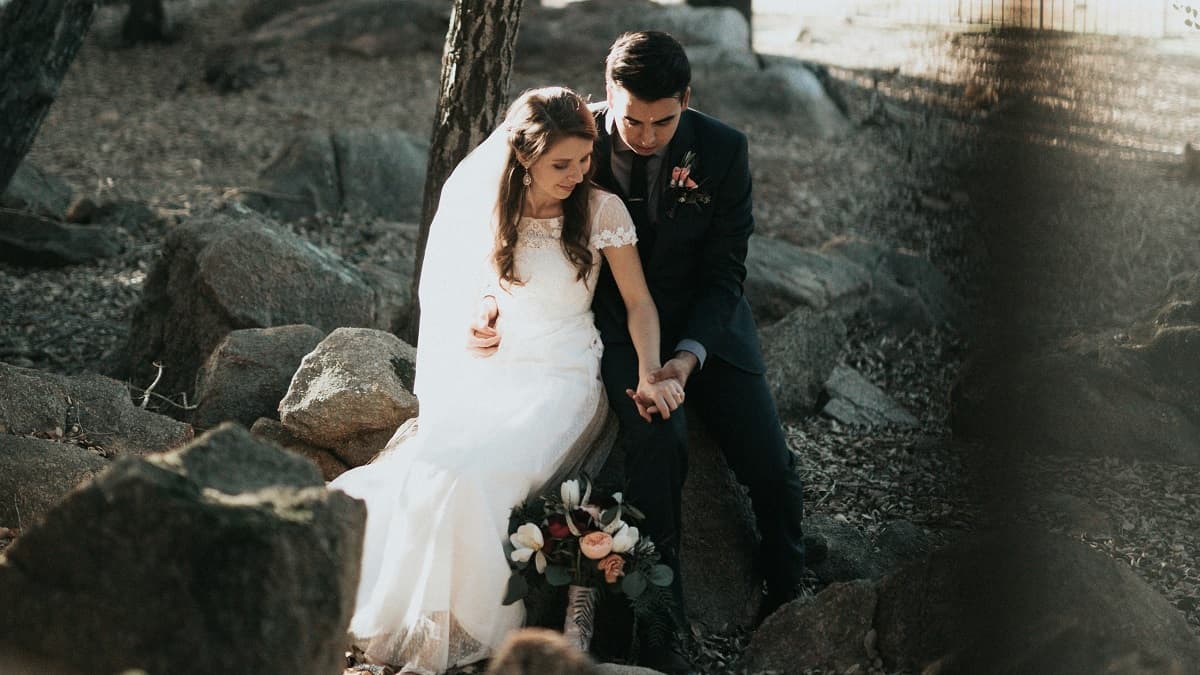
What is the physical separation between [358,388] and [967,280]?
3.48 meters

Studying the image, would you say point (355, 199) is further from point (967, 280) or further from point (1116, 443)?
point (1116, 443)

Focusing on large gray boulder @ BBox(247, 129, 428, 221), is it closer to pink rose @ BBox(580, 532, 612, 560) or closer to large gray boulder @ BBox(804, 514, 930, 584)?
large gray boulder @ BBox(804, 514, 930, 584)

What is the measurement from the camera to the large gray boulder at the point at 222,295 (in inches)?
224

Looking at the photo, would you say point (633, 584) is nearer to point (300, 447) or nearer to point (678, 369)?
point (678, 369)

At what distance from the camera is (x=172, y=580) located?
2.46m

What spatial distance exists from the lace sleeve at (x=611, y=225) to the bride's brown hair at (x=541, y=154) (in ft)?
0.17

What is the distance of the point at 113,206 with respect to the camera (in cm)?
827

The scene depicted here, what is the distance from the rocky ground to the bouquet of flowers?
0.45m

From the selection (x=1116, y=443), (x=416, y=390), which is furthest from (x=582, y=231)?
(x=1116, y=443)

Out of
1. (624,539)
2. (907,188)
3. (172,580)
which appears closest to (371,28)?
(907,188)

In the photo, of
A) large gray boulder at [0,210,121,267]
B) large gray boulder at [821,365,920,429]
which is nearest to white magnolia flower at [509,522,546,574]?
large gray boulder at [821,365,920,429]

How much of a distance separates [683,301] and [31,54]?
4.11 metres

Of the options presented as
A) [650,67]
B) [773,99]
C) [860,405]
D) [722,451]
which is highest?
[650,67]

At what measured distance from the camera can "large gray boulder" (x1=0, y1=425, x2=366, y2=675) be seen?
2455 mm
